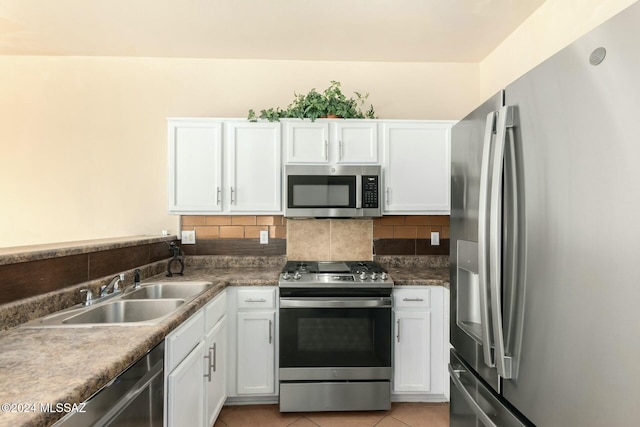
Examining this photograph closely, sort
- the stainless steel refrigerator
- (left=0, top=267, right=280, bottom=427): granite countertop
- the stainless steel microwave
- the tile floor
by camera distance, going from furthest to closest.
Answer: the stainless steel microwave, the tile floor, (left=0, top=267, right=280, bottom=427): granite countertop, the stainless steel refrigerator

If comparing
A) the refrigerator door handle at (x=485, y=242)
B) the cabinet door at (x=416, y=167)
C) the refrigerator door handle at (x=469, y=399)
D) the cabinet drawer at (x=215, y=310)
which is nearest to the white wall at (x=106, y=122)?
the cabinet door at (x=416, y=167)

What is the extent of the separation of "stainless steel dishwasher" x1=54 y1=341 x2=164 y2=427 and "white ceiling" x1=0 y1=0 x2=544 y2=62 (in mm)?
2129

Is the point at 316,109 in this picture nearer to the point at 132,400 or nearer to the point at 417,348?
the point at 417,348

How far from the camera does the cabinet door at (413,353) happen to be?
7.25 feet

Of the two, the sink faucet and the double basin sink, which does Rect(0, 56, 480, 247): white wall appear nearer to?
the double basin sink

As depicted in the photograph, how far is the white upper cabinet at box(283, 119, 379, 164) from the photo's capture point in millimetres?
2432

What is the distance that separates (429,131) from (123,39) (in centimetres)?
252

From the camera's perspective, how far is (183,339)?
1.47 metres

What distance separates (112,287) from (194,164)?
104cm

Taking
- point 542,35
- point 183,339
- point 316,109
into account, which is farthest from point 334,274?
point 542,35

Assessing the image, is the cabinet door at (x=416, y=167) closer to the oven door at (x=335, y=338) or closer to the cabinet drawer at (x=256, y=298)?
the oven door at (x=335, y=338)

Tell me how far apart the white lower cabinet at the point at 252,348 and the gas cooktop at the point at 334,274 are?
289 mm

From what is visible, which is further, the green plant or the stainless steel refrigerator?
the green plant

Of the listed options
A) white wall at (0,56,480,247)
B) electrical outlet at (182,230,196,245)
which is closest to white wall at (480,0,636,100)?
white wall at (0,56,480,247)
